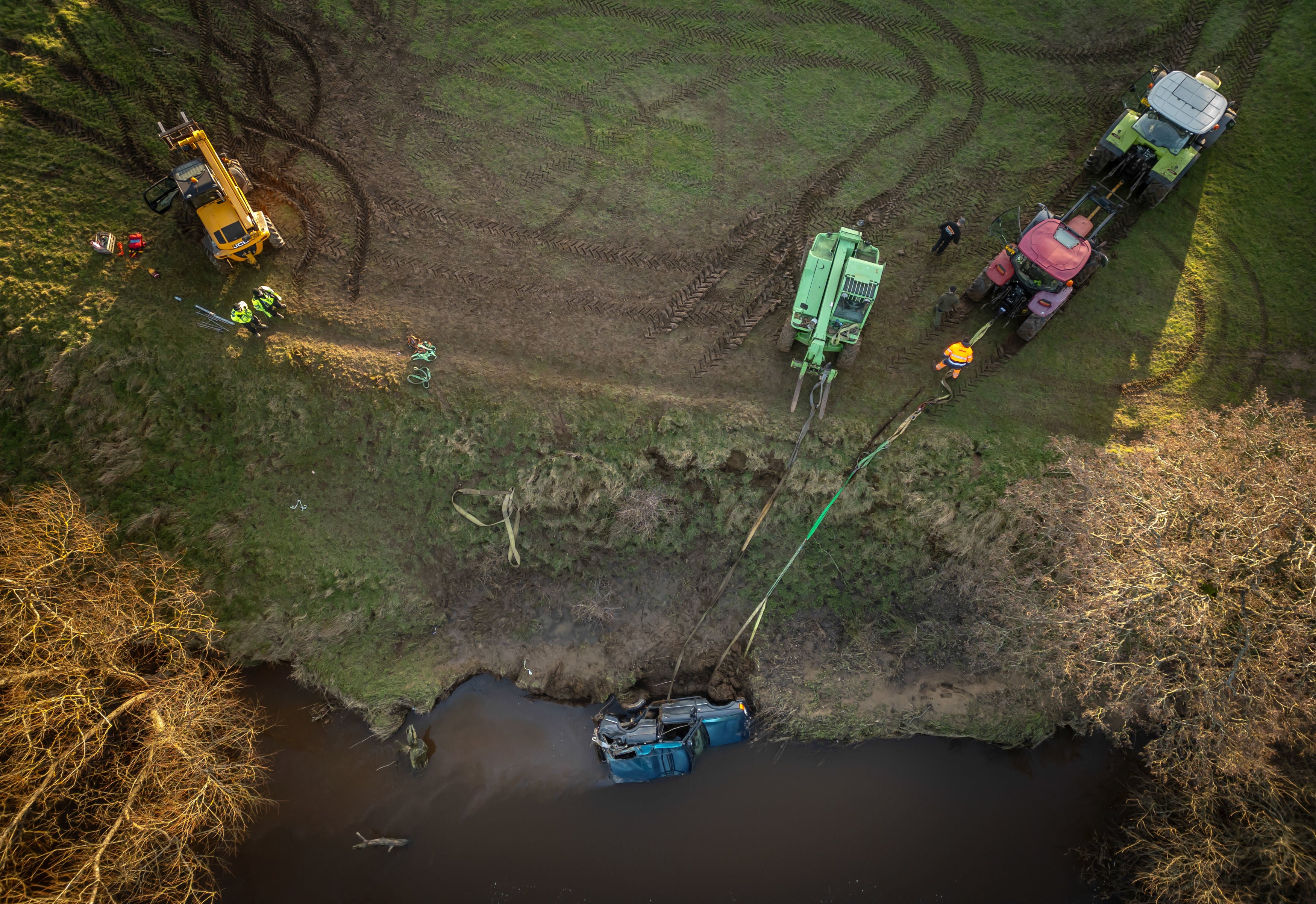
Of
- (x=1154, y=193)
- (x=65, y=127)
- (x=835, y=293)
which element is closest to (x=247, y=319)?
(x=65, y=127)

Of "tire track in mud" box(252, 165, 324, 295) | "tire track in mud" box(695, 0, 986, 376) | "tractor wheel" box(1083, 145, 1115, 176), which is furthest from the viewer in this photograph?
"tire track in mud" box(252, 165, 324, 295)

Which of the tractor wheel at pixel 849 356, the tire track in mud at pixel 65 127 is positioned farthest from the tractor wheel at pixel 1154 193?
the tire track in mud at pixel 65 127

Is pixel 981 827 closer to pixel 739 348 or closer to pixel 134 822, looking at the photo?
pixel 739 348

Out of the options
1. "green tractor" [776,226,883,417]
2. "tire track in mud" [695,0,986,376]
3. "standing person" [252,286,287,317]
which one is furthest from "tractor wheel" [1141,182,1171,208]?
"standing person" [252,286,287,317]

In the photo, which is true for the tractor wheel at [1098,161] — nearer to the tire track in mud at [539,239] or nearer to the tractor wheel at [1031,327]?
the tractor wheel at [1031,327]

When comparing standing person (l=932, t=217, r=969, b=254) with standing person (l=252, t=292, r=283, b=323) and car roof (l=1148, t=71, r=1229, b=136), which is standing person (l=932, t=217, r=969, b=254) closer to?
car roof (l=1148, t=71, r=1229, b=136)

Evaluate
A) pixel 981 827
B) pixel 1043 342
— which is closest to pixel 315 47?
pixel 1043 342

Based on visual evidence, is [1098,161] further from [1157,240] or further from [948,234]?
[948,234]
